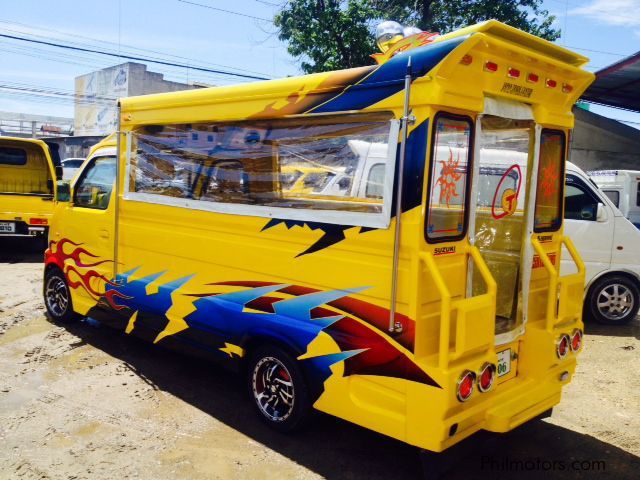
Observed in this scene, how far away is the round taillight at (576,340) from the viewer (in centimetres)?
397

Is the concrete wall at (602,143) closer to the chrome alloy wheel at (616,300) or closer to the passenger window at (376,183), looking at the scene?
the chrome alloy wheel at (616,300)

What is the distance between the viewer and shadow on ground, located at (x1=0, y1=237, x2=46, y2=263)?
34.6ft

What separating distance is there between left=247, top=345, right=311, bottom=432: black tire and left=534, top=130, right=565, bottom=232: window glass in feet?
6.40

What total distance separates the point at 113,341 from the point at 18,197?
5.85 metres

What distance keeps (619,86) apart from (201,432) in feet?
55.0

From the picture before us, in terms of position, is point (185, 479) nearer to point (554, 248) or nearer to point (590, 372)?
point (554, 248)

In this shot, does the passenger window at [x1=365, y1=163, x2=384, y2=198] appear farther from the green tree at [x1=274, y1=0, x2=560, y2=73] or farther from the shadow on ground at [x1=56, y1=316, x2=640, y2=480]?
the green tree at [x1=274, y1=0, x2=560, y2=73]

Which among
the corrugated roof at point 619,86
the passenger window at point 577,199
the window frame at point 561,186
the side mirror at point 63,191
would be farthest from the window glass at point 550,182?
the corrugated roof at point 619,86

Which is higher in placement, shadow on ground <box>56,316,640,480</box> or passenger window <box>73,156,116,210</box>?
passenger window <box>73,156,116,210</box>

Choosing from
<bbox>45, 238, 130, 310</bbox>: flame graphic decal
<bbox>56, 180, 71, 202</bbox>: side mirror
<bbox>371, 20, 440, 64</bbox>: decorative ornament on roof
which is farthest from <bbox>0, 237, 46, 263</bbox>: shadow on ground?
<bbox>371, 20, 440, 64</bbox>: decorative ornament on roof

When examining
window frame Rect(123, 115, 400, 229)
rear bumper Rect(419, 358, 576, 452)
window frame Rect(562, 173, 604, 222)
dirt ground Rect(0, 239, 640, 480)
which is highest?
window frame Rect(562, 173, 604, 222)

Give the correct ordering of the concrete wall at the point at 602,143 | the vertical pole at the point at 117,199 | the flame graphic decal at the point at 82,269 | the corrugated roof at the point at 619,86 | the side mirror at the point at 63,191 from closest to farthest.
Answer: the vertical pole at the point at 117,199 → the flame graphic decal at the point at 82,269 → the side mirror at the point at 63,191 → the corrugated roof at the point at 619,86 → the concrete wall at the point at 602,143

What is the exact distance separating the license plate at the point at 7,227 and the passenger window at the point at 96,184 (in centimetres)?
526

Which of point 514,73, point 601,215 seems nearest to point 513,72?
point 514,73
